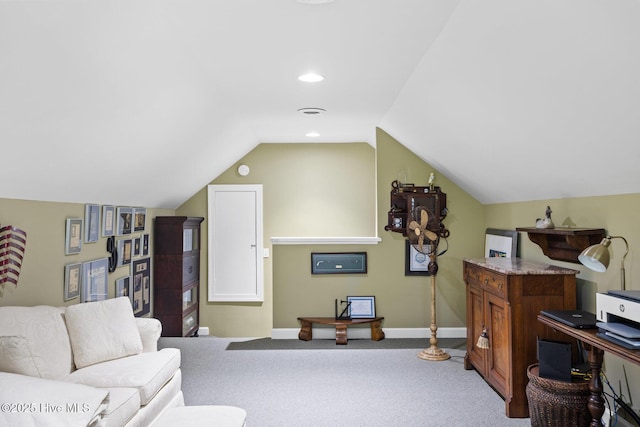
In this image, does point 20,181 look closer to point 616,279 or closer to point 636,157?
point 636,157

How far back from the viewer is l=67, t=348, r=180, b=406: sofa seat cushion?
2.99m

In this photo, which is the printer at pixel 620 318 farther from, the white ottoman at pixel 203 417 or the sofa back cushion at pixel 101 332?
the sofa back cushion at pixel 101 332

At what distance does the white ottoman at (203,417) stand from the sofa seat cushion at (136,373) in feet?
0.85

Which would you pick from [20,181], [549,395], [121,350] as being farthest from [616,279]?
[20,181]

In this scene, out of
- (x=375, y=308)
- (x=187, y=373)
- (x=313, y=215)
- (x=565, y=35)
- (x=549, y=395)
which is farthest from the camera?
(x=313, y=215)

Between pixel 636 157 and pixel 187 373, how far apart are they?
379cm

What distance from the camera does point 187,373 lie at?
458 cm

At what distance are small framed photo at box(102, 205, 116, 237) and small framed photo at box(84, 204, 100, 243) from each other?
0.37 ft

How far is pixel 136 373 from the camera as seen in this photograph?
10.2 feet

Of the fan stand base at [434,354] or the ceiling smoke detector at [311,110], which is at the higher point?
the ceiling smoke detector at [311,110]

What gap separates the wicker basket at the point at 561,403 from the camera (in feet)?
9.64

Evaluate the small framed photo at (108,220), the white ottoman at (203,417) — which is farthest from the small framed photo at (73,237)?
the white ottoman at (203,417)

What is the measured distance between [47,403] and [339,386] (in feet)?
8.28

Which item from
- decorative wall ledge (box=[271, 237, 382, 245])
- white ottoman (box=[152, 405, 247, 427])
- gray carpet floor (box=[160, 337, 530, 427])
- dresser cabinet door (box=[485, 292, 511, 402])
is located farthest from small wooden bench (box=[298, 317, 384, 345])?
white ottoman (box=[152, 405, 247, 427])
